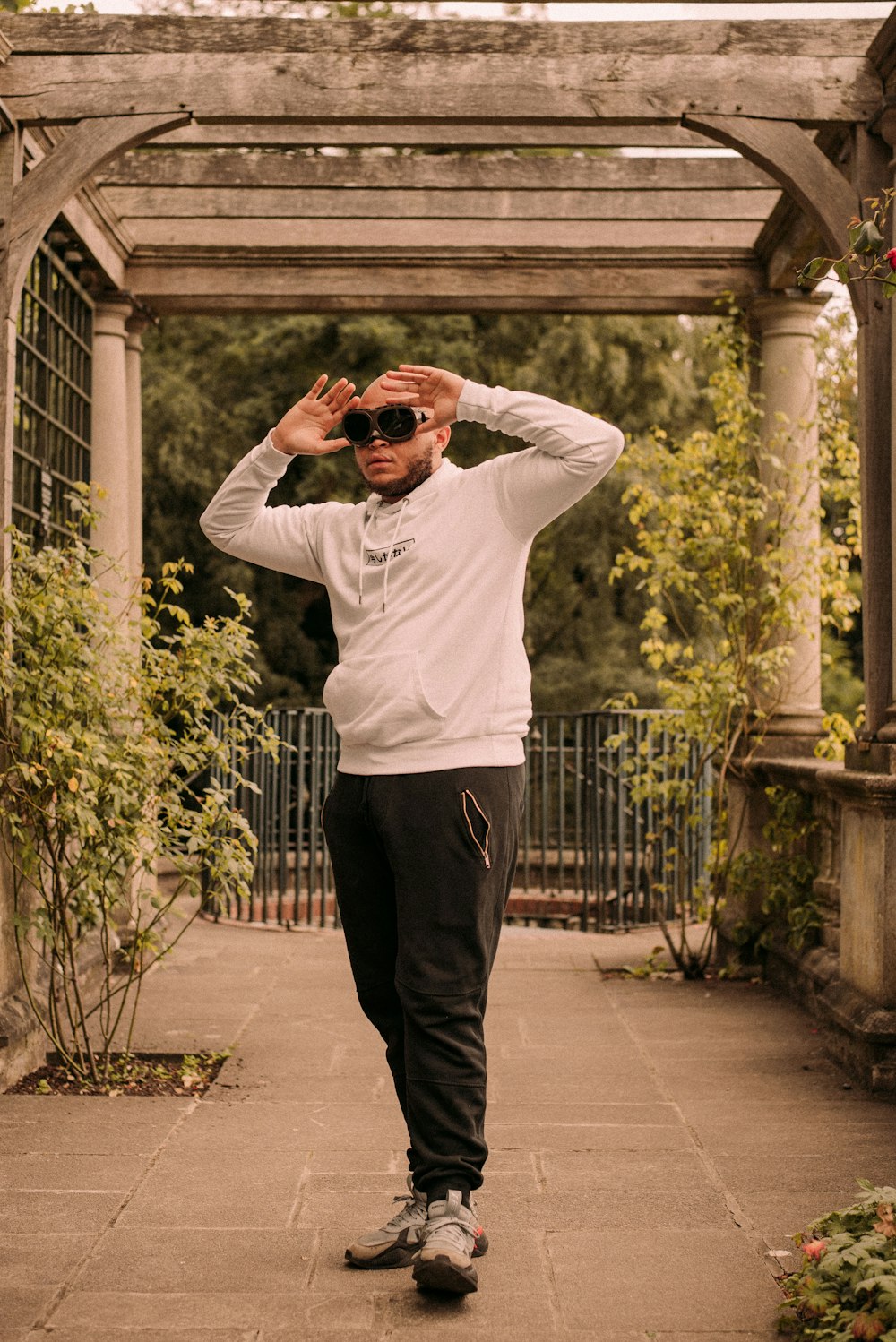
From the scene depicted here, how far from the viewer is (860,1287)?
2.63 meters

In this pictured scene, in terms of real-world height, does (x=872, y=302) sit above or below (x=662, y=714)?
above

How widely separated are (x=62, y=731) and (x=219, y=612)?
10.5 meters

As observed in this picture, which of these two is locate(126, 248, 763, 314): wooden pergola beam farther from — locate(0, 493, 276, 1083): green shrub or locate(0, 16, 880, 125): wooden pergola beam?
locate(0, 493, 276, 1083): green shrub

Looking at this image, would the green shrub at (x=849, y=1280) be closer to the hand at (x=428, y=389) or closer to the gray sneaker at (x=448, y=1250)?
the gray sneaker at (x=448, y=1250)

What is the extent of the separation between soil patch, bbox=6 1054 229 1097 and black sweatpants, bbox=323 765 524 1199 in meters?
2.02

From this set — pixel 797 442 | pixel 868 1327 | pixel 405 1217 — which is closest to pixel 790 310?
pixel 797 442

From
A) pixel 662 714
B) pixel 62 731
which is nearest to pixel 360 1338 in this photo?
pixel 62 731

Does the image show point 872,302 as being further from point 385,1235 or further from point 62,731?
point 385,1235

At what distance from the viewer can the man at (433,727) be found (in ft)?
10.0

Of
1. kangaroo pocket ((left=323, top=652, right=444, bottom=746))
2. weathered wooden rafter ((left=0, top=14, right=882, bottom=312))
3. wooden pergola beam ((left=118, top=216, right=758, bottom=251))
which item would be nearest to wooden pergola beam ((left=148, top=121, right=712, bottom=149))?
weathered wooden rafter ((left=0, top=14, right=882, bottom=312))

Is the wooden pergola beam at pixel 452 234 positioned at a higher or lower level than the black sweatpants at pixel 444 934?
higher

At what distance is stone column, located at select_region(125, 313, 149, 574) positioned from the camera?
327 inches

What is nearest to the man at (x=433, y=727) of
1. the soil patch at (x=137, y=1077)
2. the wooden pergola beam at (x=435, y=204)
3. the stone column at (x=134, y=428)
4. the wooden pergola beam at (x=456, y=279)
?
the soil patch at (x=137, y=1077)

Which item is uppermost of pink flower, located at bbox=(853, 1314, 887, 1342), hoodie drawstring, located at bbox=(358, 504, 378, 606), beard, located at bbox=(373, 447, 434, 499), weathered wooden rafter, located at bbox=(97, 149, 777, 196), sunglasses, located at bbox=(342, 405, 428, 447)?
weathered wooden rafter, located at bbox=(97, 149, 777, 196)
